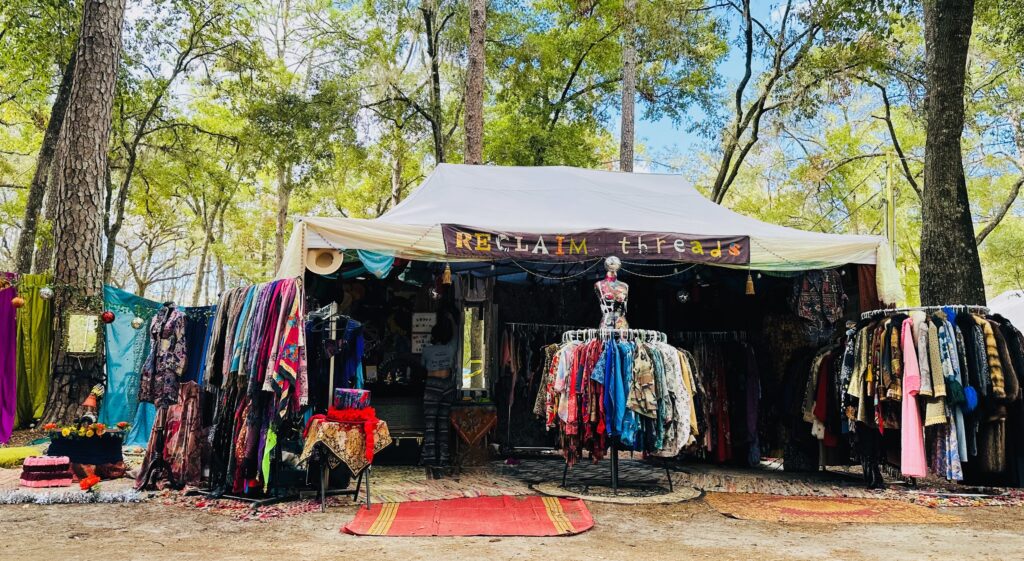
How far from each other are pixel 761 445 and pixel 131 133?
53.0 ft

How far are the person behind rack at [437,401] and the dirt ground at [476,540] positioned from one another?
96.4 inches

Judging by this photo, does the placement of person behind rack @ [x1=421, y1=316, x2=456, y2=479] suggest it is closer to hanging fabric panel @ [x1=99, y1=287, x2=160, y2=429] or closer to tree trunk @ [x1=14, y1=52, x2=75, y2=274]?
hanging fabric panel @ [x1=99, y1=287, x2=160, y2=429]

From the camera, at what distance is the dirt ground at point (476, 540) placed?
4.10 metres

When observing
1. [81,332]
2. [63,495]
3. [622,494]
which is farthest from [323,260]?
[81,332]

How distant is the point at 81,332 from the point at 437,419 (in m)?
4.23

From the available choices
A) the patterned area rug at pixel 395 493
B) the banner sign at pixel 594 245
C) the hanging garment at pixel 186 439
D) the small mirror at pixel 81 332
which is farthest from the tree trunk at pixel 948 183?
the small mirror at pixel 81 332

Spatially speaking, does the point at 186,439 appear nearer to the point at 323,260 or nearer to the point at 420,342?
the point at 323,260

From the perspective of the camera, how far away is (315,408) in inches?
251

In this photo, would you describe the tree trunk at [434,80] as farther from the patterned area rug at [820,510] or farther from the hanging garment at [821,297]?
A: the patterned area rug at [820,510]

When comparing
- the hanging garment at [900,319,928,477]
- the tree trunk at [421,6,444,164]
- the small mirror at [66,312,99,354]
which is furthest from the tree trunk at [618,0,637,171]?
the small mirror at [66,312,99,354]

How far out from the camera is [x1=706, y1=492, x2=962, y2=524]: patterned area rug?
5363 mm

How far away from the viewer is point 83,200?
8500mm

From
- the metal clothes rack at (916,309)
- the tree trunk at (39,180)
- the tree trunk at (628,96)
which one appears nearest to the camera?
the metal clothes rack at (916,309)

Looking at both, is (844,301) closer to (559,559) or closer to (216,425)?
(559,559)
